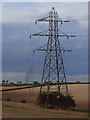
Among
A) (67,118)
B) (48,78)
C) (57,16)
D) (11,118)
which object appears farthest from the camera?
(57,16)

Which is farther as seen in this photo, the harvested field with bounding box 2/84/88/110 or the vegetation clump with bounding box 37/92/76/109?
the harvested field with bounding box 2/84/88/110

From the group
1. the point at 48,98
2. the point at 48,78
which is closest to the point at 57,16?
the point at 48,78

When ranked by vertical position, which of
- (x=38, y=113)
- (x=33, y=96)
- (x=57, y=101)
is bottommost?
(x=33, y=96)

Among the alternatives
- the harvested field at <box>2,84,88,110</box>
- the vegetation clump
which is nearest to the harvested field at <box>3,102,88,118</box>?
the vegetation clump

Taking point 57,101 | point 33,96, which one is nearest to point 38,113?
point 57,101

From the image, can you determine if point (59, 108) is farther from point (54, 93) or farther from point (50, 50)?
point (50, 50)

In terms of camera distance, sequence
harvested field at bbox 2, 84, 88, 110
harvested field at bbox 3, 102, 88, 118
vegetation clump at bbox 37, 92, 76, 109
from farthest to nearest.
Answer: harvested field at bbox 2, 84, 88, 110, vegetation clump at bbox 37, 92, 76, 109, harvested field at bbox 3, 102, 88, 118

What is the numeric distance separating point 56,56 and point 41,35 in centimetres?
289

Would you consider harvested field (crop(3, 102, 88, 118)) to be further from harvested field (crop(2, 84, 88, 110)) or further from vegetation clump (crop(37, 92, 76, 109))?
harvested field (crop(2, 84, 88, 110))

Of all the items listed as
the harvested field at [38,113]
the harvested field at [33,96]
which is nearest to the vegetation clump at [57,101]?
the harvested field at [38,113]

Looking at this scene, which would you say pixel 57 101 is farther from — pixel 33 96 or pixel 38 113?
pixel 33 96

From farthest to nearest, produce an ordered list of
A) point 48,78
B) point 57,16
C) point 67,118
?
1. point 57,16
2. point 48,78
3. point 67,118

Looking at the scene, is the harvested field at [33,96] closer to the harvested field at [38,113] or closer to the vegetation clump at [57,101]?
the vegetation clump at [57,101]

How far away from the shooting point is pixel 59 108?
87.1 ft
